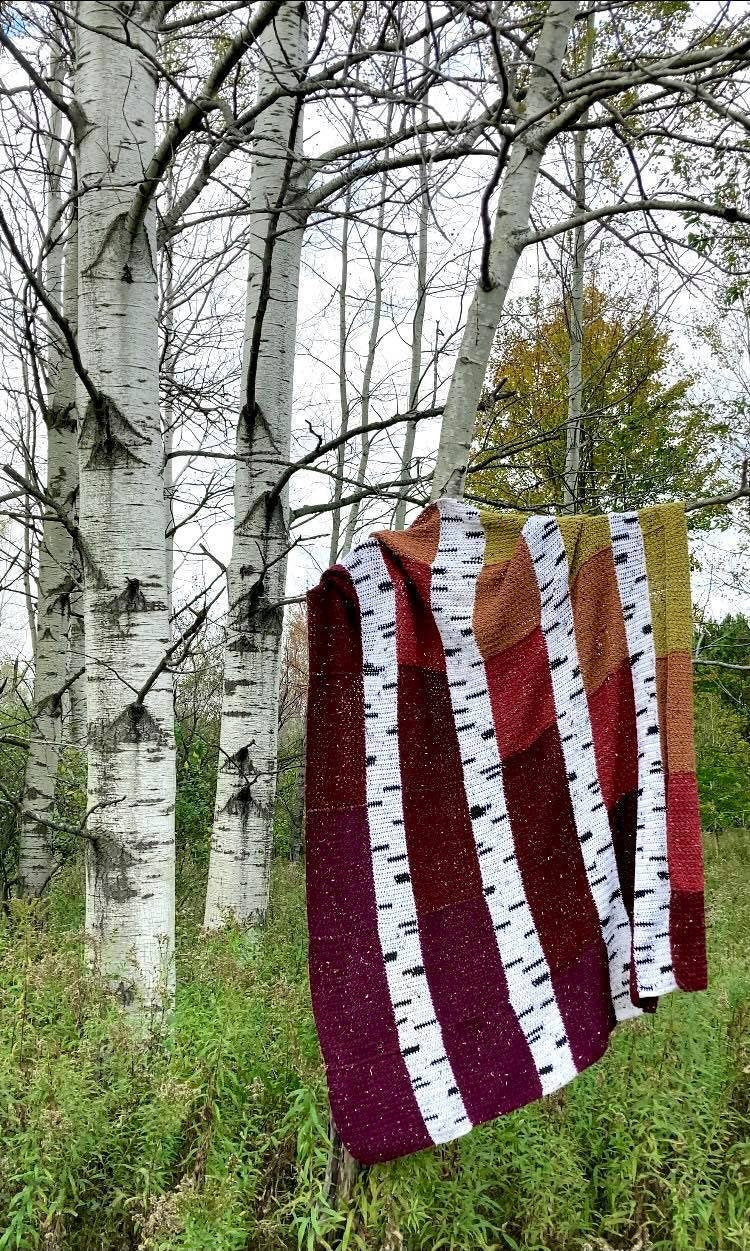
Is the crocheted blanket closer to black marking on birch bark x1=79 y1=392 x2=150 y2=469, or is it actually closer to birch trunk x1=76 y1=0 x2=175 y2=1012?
birch trunk x1=76 y1=0 x2=175 y2=1012

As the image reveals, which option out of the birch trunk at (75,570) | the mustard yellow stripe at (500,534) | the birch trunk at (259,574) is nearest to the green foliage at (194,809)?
the birch trunk at (75,570)

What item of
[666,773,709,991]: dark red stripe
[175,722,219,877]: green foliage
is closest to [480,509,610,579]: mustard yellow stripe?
[666,773,709,991]: dark red stripe

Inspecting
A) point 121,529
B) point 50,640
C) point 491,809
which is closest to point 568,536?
point 491,809

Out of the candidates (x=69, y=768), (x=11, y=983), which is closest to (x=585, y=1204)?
(x=11, y=983)

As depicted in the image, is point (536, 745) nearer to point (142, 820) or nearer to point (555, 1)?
point (142, 820)

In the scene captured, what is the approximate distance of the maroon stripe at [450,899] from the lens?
5.46ft

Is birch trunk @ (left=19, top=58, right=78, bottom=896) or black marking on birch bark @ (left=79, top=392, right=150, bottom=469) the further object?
birch trunk @ (left=19, top=58, right=78, bottom=896)

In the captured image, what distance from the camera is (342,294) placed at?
26.7 feet

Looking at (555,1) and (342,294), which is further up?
(342,294)

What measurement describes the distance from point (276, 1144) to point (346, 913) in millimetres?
738

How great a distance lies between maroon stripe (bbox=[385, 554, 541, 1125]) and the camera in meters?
1.66

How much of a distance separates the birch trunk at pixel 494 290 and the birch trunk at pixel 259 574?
1439mm

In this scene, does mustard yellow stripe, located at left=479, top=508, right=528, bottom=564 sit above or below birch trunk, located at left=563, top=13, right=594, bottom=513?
below

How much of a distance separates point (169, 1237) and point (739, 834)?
8.86 metres
